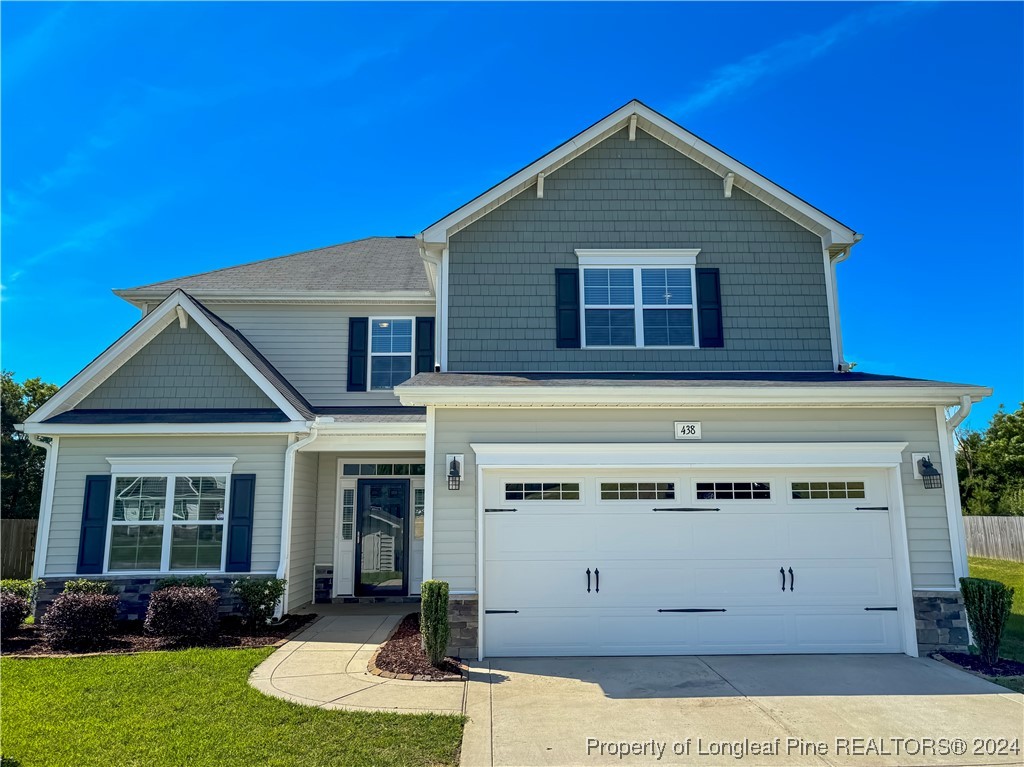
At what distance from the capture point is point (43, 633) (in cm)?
898

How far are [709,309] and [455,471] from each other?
5.08 metres

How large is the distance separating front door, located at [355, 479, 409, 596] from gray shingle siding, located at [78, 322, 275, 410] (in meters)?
2.95

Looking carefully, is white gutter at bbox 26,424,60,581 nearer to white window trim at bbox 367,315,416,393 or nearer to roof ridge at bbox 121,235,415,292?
roof ridge at bbox 121,235,415,292

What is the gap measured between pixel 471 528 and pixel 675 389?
123 inches

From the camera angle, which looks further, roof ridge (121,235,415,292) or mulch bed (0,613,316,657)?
roof ridge (121,235,415,292)

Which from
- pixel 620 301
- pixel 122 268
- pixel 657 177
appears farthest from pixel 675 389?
pixel 122 268

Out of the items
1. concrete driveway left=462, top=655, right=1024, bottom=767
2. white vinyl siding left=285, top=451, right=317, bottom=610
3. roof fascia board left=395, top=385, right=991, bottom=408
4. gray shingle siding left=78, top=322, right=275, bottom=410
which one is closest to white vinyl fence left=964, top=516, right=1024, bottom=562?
roof fascia board left=395, top=385, right=991, bottom=408

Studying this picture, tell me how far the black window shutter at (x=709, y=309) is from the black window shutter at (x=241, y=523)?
765 centimetres

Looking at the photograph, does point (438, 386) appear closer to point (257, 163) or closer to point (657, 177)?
point (657, 177)

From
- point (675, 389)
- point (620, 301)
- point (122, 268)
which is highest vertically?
point (122, 268)

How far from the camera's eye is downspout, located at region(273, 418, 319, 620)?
1030 cm

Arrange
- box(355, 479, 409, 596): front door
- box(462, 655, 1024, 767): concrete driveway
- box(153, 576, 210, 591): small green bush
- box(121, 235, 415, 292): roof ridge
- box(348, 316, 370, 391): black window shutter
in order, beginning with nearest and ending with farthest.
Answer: box(462, 655, 1024, 767): concrete driveway < box(153, 576, 210, 591): small green bush < box(355, 479, 409, 596): front door < box(348, 316, 370, 391): black window shutter < box(121, 235, 415, 292): roof ridge

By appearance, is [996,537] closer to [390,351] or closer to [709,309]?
[709,309]

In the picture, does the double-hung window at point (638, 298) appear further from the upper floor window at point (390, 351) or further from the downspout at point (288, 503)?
the downspout at point (288, 503)
